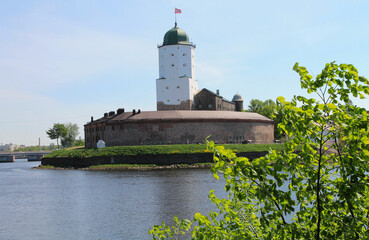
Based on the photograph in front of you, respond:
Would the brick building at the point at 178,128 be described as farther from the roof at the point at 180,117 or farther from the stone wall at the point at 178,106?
the stone wall at the point at 178,106

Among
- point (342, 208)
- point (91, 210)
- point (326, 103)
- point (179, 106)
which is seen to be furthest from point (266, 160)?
point (179, 106)

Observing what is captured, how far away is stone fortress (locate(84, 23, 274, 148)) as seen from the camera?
58.2 meters

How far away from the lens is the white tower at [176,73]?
70188 millimetres

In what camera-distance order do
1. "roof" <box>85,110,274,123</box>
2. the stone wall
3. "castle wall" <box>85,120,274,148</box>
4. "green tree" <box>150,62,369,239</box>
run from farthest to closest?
the stone wall → "roof" <box>85,110,274,123</box> → "castle wall" <box>85,120,274,148</box> → "green tree" <box>150,62,369,239</box>

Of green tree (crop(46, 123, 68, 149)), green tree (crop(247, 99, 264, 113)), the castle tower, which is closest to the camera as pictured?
the castle tower

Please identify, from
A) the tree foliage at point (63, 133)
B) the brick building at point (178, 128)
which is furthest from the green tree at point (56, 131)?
Result: the brick building at point (178, 128)

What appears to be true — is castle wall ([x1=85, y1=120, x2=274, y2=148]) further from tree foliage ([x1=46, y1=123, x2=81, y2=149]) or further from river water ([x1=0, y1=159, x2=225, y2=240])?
tree foliage ([x1=46, y1=123, x2=81, y2=149])

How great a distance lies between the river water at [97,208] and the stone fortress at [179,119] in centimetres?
2582

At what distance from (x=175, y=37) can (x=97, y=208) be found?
5259cm

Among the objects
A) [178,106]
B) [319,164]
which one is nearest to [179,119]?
[178,106]

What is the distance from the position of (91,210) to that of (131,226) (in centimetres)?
513

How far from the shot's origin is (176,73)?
2781 inches

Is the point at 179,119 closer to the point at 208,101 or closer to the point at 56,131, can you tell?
the point at 208,101

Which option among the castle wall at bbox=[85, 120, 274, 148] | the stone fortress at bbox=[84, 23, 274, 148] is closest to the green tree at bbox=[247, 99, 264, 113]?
the stone fortress at bbox=[84, 23, 274, 148]
